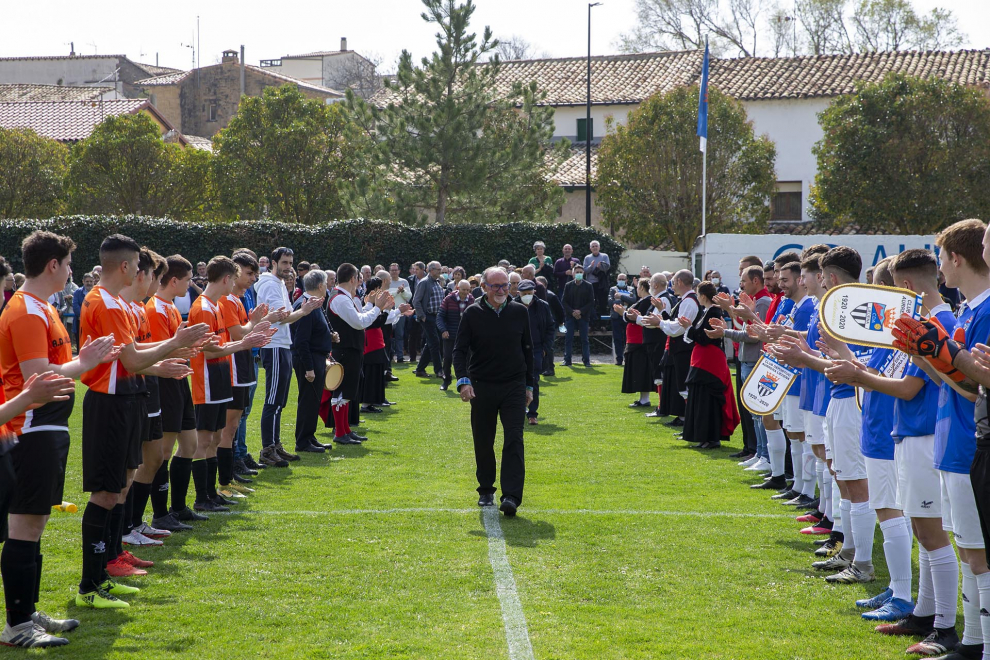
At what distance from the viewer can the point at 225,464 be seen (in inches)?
347

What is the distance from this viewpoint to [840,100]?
3156 centimetres

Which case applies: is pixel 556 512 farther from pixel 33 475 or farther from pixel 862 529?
pixel 33 475

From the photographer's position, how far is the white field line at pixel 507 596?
4.94 m

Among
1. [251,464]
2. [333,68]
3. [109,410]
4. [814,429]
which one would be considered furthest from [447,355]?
[333,68]

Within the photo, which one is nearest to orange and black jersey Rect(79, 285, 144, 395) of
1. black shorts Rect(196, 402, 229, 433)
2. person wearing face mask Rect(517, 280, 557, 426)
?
black shorts Rect(196, 402, 229, 433)

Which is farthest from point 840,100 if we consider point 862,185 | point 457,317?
point 457,317

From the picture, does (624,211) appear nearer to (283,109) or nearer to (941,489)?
(283,109)

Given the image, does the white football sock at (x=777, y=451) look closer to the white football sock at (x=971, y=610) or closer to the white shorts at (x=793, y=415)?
the white shorts at (x=793, y=415)

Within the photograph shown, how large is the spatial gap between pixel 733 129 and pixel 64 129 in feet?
111

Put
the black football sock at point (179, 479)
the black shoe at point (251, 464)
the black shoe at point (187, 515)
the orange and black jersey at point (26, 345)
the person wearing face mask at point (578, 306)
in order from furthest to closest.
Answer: the person wearing face mask at point (578, 306), the black shoe at point (251, 464), the black shoe at point (187, 515), the black football sock at point (179, 479), the orange and black jersey at point (26, 345)

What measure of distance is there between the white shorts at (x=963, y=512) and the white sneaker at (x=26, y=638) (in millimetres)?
→ 4522

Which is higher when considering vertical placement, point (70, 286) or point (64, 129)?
point (64, 129)

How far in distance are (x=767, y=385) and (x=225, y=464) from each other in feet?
16.7

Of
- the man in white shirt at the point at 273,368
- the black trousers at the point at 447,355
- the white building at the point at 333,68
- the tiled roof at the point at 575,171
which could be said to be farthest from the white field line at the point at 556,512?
the white building at the point at 333,68
